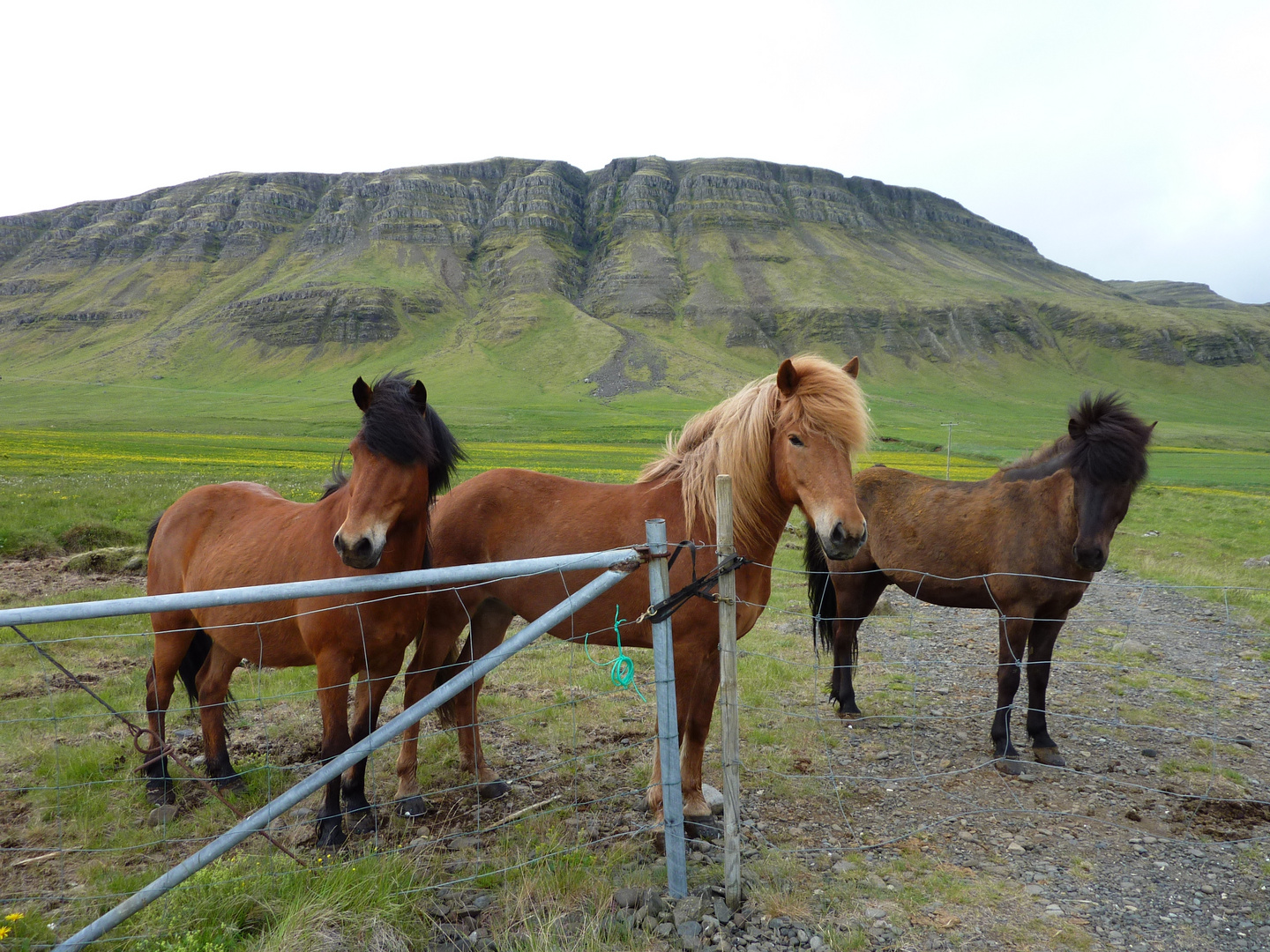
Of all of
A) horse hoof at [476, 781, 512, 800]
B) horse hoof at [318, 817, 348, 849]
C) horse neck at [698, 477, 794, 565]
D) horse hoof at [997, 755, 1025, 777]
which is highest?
horse neck at [698, 477, 794, 565]

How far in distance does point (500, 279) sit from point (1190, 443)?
127 m

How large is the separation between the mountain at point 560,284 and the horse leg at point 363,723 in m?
94.1

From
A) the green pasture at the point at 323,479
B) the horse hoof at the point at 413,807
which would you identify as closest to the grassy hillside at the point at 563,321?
the green pasture at the point at 323,479

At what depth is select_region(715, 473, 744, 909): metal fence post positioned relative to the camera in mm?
3258

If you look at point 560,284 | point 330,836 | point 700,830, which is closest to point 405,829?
point 330,836

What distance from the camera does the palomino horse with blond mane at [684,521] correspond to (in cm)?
371

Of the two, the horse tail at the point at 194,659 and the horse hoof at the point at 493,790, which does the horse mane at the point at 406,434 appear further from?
the horse tail at the point at 194,659

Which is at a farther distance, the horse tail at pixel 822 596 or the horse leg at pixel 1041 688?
the horse tail at pixel 822 596

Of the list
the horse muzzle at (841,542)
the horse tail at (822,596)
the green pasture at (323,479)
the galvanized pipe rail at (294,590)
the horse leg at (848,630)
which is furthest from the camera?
the green pasture at (323,479)

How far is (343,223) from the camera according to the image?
159375 mm

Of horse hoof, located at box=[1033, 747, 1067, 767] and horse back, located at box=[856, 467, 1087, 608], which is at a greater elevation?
horse back, located at box=[856, 467, 1087, 608]

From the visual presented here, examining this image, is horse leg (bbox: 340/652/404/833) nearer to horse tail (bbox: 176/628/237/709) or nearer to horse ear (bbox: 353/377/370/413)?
horse ear (bbox: 353/377/370/413)

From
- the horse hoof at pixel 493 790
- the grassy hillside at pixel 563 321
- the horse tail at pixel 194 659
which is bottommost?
the horse hoof at pixel 493 790

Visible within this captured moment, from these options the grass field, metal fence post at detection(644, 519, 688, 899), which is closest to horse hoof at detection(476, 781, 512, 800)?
the grass field
